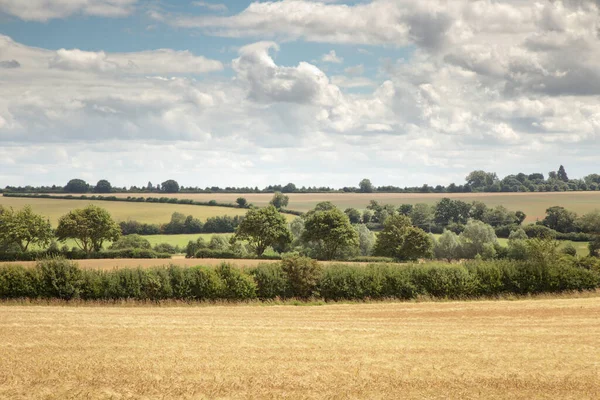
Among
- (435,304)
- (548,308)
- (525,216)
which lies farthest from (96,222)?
(525,216)

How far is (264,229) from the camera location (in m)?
98.7

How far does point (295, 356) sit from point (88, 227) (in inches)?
3143

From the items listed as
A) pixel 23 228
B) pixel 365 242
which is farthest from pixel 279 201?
pixel 23 228

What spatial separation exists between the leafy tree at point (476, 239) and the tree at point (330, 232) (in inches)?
966

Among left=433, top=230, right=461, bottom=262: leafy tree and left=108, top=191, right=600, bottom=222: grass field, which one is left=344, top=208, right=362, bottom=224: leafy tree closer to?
left=108, top=191, right=600, bottom=222: grass field

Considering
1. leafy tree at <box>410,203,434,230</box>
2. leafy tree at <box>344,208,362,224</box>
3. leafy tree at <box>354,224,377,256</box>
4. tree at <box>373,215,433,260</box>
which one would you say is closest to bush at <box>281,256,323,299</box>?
tree at <box>373,215,433,260</box>

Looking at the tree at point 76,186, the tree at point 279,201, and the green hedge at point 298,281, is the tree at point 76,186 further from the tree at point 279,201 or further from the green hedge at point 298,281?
the green hedge at point 298,281

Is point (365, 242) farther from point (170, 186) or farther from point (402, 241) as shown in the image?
point (170, 186)

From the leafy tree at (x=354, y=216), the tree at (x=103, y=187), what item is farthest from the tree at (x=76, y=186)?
the leafy tree at (x=354, y=216)

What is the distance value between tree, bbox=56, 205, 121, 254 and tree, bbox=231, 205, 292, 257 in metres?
20.6

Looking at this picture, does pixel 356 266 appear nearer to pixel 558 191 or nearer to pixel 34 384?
pixel 34 384

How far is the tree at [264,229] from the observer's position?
99.0m

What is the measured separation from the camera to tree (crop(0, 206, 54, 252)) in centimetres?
9912

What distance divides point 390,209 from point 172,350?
13002 cm
